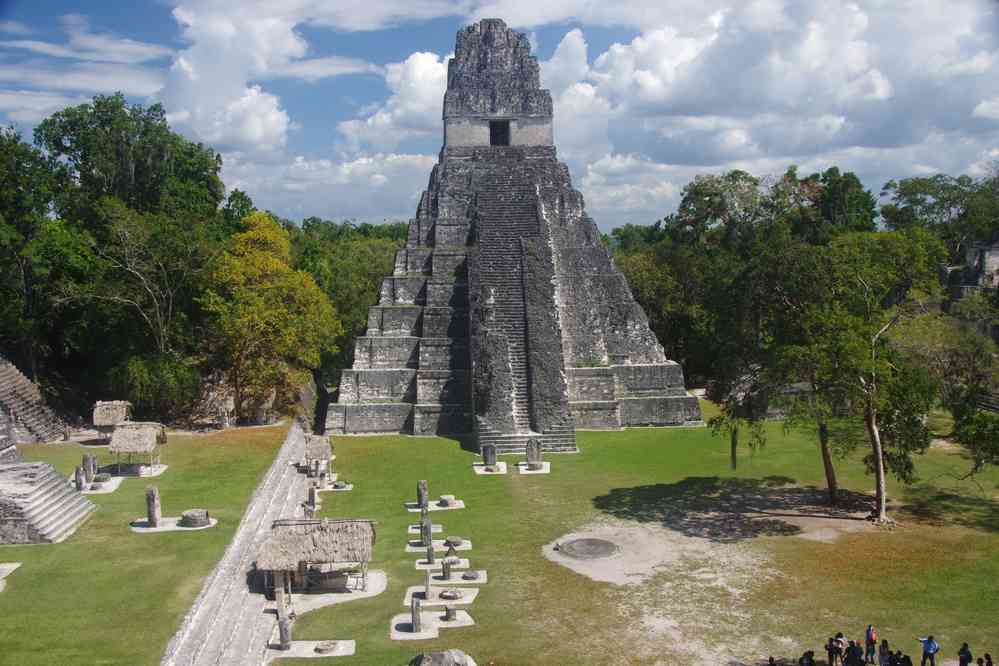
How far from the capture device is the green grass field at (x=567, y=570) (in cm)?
1355

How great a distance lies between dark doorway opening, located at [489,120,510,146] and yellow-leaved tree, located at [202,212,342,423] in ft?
33.8

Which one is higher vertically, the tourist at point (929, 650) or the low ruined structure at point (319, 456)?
the low ruined structure at point (319, 456)

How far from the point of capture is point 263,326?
29281 millimetres

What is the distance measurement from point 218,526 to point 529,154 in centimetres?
2120

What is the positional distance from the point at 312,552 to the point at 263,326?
49.6ft

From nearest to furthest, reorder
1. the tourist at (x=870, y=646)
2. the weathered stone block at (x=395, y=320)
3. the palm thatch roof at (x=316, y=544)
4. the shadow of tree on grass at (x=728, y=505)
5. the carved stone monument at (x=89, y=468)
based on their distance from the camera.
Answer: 1. the tourist at (x=870, y=646)
2. the palm thatch roof at (x=316, y=544)
3. the shadow of tree on grass at (x=728, y=505)
4. the carved stone monument at (x=89, y=468)
5. the weathered stone block at (x=395, y=320)

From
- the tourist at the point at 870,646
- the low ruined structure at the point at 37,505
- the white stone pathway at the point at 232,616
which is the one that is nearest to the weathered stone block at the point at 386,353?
the white stone pathway at the point at 232,616

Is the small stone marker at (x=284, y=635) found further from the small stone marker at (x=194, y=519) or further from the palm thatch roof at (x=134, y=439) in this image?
the palm thatch roof at (x=134, y=439)

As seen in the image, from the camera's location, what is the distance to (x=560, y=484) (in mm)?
22203

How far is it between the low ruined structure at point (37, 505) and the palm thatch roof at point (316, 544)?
5.68 m

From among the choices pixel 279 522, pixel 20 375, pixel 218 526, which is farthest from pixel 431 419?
pixel 20 375

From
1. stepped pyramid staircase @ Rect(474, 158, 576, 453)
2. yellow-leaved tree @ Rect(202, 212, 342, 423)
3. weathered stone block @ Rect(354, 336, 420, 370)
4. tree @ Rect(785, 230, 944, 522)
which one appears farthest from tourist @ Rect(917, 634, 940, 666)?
yellow-leaved tree @ Rect(202, 212, 342, 423)

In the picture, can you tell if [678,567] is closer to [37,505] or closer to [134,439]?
[37,505]

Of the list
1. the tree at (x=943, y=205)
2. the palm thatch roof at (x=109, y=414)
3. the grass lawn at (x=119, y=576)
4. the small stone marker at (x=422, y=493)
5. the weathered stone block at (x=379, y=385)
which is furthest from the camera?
the tree at (x=943, y=205)
